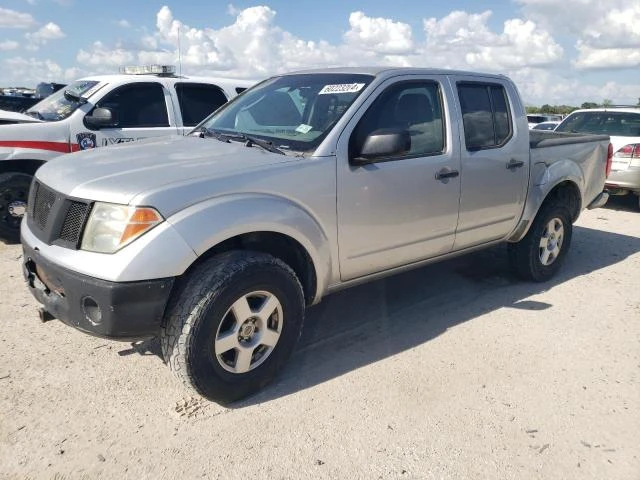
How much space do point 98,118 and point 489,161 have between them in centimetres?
415

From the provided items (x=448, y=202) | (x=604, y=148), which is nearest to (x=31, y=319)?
(x=448, y=202)

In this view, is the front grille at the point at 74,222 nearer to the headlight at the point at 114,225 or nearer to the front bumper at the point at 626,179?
the headlight at the point at 114,225

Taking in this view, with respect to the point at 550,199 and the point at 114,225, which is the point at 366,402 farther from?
the point at 550,199

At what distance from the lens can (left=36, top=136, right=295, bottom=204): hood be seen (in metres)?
2.68

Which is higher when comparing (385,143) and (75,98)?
(75,98)

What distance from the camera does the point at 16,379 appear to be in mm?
3164

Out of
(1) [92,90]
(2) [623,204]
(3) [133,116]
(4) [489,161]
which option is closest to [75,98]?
(1) [92,90]

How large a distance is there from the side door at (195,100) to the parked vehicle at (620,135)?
598 cm

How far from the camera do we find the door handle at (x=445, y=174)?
379 centimetres

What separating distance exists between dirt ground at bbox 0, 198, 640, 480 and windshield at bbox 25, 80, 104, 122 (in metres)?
2.49

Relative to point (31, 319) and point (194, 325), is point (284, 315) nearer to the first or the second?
point (194, 325)

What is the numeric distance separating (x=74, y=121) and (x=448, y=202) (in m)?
4.28

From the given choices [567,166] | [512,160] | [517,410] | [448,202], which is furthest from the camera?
[567,166]

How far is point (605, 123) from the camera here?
905 cm
